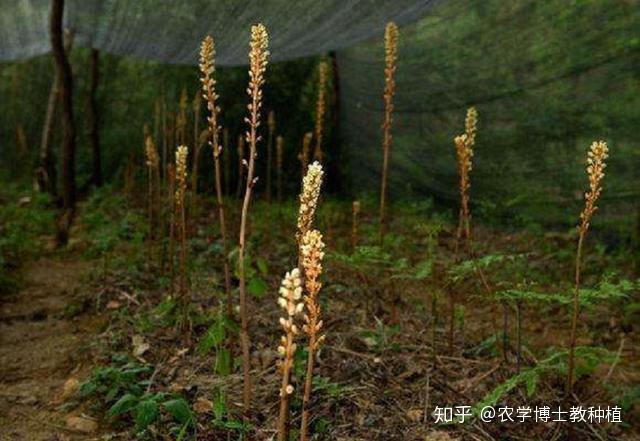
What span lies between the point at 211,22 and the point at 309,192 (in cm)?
325

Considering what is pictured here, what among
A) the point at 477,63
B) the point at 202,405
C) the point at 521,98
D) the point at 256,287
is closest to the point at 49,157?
the point at 477,63

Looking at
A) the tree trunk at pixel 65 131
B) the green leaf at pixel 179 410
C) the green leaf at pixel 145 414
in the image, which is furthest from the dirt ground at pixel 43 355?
the tree trunk at pixel 65 131

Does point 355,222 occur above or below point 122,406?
above

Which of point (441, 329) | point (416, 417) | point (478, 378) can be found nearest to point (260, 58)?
point (416, 417)

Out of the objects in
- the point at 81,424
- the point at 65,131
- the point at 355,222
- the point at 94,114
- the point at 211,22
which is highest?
the point at 211,22

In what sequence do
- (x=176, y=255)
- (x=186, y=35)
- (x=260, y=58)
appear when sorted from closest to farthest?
(x=260, y=58) → (x=176, y=255) → (x=186, y=35)

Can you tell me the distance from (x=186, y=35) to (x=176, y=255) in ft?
5.04

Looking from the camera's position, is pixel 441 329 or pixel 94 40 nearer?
pixel 441 329

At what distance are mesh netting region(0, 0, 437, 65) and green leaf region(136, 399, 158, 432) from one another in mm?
2576

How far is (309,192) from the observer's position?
1182mm

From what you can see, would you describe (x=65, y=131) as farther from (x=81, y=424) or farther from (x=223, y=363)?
(x=223, y=363)

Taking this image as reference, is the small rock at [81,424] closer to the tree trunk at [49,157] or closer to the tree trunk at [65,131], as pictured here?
the tree trunk at [65,131]

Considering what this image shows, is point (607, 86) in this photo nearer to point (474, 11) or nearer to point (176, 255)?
point (474, 11)

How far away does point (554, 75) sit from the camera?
4.56 m
